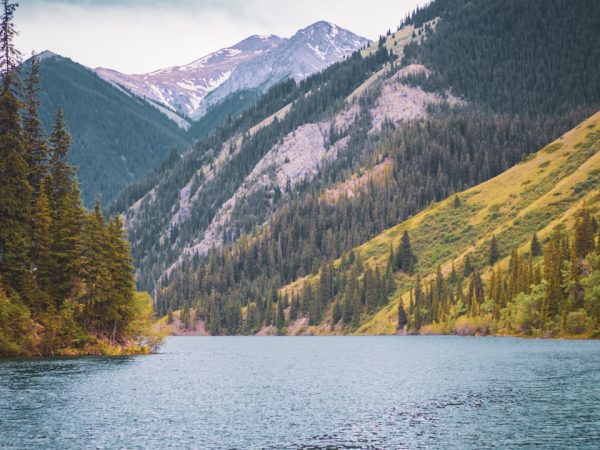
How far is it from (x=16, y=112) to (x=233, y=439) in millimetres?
73411

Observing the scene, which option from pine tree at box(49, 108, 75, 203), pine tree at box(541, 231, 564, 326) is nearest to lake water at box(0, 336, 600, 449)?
pine tree at box(49, 108, 75, 203)

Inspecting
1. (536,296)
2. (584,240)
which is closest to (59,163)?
(536,296)

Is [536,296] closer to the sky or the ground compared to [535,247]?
closer to the ground

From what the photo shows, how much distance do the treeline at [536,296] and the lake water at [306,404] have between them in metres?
43.2

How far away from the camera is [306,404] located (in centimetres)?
5900

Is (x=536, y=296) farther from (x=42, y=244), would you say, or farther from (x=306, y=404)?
(x=42, y=244)

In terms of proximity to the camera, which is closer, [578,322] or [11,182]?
[11,182]

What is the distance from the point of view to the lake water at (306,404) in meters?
43.5

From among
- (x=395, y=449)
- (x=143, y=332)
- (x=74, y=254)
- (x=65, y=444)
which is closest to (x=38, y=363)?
(x=74, y=254)

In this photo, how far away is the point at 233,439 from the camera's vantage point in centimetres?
4403

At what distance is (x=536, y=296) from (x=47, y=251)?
10092 centimetres

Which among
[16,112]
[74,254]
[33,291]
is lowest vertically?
[33,291]

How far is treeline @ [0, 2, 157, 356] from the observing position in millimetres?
94750

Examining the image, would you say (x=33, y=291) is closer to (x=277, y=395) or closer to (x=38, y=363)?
(x=38, y=363)
